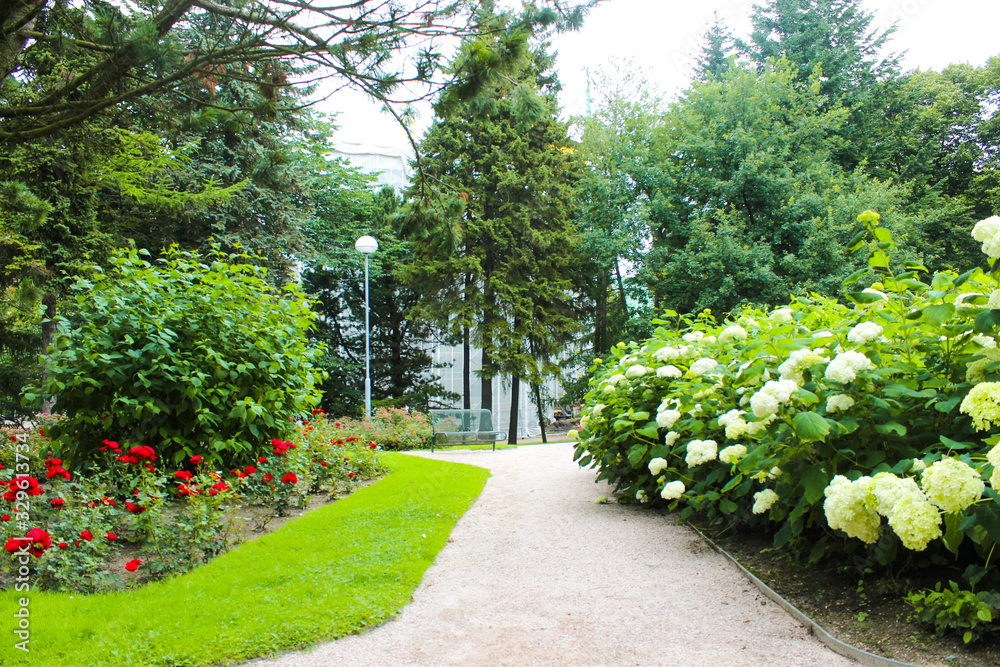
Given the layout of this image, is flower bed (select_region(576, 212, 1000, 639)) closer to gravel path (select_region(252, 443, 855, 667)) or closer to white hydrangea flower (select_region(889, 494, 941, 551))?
white hydrangea flower (select_region(889, 494, 941, 551))

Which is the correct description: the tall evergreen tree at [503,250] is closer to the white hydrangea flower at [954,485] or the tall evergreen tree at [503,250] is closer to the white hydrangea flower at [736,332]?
the white hydrangea flower at [736,332]

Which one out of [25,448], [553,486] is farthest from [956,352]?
[25,448]

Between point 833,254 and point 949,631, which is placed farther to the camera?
point 833,254

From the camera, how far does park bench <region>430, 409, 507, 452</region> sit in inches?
548

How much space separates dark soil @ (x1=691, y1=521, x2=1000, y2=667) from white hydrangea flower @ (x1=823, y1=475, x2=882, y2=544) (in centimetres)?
39

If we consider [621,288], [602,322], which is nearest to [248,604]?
[602,322]

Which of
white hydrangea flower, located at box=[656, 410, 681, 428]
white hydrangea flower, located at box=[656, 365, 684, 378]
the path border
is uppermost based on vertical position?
white hydrangea flower, located at box=[656, 365, 684, 378]

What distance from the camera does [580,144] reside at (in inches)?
890

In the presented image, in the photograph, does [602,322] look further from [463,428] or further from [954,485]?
[954,485]

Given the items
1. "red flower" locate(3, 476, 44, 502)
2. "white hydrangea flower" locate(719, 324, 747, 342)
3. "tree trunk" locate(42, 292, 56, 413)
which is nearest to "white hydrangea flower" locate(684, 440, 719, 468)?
"white hydrangea flower" locate(719, 324, 747, 342)

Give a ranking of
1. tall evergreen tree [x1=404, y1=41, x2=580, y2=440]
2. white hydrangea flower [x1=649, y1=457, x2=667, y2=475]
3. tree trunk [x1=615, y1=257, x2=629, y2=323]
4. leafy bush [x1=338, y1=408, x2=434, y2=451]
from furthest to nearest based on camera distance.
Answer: tree trunk [x1=615, y1=257, x2=629, y2=323]
tall evergreen tree [x1=404, y1=41, x2=580, y2=440]
leafy bush [x1=338, y1=408, x2=434, y2=451]
white hydrangea flower [x1=649, y1=457, x2=667, y2=475]

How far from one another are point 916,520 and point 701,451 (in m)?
1.91

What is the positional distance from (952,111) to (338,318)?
2466 cm

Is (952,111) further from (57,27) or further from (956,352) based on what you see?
(57,27)
